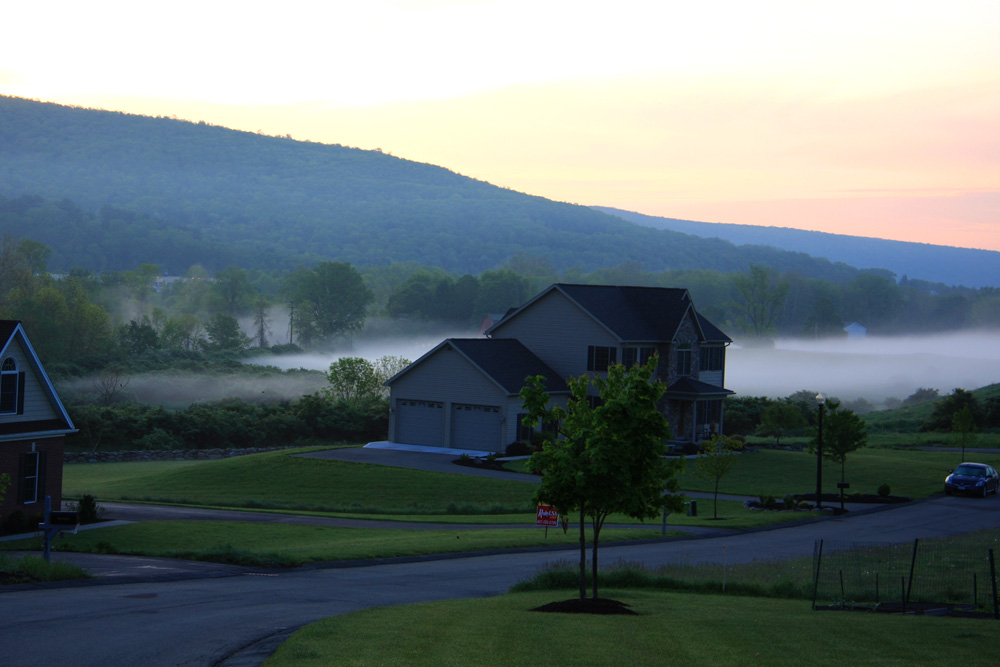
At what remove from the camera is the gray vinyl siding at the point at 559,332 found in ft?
181

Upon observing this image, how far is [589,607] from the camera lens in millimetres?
17984

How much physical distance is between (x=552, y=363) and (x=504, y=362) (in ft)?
13.1

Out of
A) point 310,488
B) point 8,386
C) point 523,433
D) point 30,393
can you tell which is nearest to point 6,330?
point 8,386

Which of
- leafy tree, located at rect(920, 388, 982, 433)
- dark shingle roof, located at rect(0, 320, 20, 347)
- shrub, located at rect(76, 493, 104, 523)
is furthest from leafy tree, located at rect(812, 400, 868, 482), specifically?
leafy tree, located at rect(920, 388, 982, 433)

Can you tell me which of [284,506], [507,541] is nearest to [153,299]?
[284,506]

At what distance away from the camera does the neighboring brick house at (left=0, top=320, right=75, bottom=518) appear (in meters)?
30.2

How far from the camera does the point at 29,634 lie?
1484cm

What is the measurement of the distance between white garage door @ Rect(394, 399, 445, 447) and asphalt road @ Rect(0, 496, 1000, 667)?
79.5 ft

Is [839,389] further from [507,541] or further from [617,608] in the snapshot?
[617,608]

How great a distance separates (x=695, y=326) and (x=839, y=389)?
88438 mm

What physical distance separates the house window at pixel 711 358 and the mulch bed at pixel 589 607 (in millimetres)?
42457

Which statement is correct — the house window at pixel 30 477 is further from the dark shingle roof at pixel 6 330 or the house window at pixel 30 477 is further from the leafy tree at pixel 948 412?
the leafy tree at pixel 948 412

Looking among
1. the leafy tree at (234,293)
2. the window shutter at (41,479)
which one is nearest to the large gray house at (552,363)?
the window shutter at (41,479)

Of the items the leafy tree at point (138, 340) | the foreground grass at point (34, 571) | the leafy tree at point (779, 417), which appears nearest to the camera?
the foreground grass at point (34, 571)
